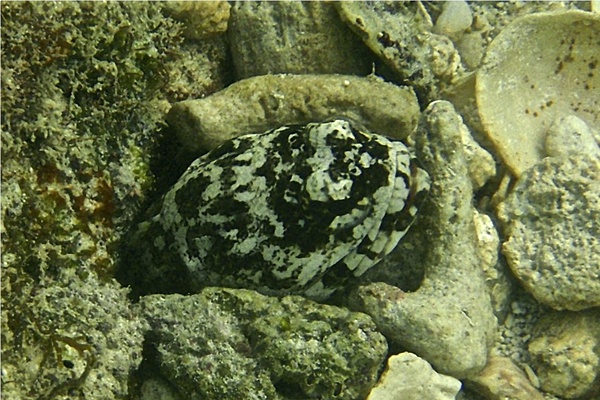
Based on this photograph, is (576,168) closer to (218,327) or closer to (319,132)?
(319,132)

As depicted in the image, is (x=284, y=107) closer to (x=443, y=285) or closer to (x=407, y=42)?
Result: (x=407, y=42)

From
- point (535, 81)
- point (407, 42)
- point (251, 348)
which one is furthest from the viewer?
point (535, 81)

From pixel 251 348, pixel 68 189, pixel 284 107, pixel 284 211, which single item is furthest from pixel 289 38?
pixel 251 348

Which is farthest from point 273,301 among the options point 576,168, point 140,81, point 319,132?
point 576,168

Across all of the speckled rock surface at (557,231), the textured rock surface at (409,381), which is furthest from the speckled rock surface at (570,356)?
the textured rock surface at (409,381)

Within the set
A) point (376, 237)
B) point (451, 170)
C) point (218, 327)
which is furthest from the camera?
point (451, 170)

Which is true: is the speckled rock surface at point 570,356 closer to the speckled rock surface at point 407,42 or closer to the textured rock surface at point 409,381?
the textured rock surface at point 409,381

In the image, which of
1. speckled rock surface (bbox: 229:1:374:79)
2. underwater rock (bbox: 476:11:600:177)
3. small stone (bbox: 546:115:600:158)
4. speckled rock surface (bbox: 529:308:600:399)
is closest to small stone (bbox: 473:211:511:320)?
speckled rock surface (bbox: 529:308:600:399)

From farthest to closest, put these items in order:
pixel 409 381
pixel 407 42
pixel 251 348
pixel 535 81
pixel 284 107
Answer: pixel 535 81, pixel 407 42, pixel 284 107, pixel 409 381, pixel 251 348
